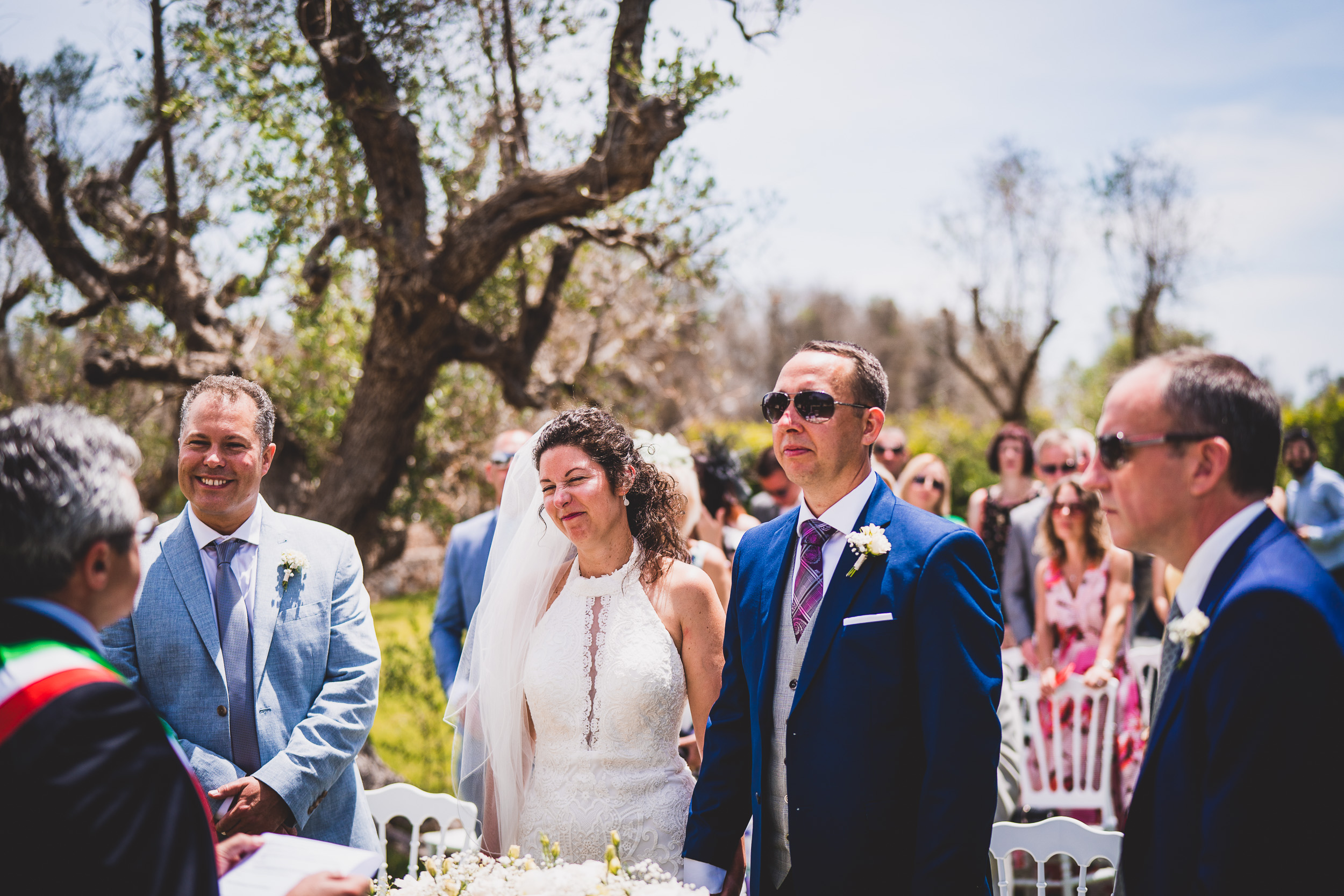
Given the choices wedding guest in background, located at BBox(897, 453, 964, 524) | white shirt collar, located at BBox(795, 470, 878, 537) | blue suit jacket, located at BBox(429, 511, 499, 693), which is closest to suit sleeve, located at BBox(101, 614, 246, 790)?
white shirt collar, located at BBox(795, 470, 878, 537)

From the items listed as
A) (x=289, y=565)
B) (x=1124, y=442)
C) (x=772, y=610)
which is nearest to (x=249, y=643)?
(x=289, y=565)

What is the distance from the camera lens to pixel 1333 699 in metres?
1.45

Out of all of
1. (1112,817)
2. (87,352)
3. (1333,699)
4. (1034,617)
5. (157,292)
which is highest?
(157,292)

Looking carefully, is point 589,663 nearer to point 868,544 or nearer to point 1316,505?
point 868,544

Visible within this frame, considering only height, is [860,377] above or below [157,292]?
below

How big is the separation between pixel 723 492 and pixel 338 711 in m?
2.80

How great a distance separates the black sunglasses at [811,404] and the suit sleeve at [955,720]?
509 mm

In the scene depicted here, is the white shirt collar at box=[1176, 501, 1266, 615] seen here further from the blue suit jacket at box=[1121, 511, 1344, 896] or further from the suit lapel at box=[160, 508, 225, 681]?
the suit lapel at box=[160, 508, 225, 681]

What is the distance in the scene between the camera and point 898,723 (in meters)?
2.31

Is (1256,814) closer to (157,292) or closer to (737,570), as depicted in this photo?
(737,570)

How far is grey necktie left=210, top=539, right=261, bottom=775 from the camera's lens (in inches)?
111

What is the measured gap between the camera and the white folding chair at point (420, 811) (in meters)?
3.19

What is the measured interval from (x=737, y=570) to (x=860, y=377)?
721 millimetres

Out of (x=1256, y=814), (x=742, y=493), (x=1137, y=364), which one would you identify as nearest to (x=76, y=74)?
(x=742, y=493)
